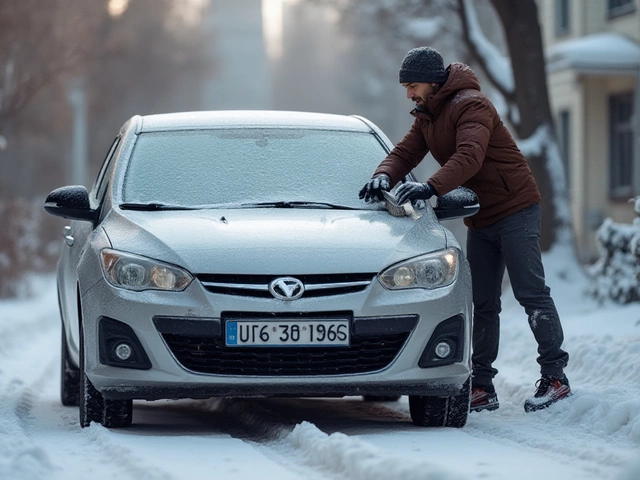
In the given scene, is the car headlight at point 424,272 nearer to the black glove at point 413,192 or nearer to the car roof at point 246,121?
the black glove at point 413,192

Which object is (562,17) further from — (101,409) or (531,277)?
(101,409)

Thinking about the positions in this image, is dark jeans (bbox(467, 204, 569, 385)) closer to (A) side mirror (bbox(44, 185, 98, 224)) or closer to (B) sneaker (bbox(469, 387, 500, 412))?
(B) sneaker (bbox(469, 387, 500, 412))

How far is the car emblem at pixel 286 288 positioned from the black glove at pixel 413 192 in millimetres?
867

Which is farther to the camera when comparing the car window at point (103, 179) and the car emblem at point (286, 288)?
the car window at point (103, 179)

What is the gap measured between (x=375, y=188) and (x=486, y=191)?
2.47ft

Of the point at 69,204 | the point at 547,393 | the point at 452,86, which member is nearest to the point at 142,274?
the point at 69,204

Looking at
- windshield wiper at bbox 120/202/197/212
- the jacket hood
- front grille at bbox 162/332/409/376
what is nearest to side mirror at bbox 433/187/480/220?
the jacket hood

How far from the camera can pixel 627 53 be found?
79.7ft

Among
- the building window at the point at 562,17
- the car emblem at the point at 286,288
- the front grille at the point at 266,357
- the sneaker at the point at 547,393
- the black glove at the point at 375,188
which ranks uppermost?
the black glove at the point at 375,188

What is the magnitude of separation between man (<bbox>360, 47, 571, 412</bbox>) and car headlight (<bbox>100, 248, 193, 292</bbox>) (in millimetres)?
1269

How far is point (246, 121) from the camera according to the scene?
25.9 feet

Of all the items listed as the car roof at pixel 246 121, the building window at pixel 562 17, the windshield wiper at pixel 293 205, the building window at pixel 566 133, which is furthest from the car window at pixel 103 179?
the building window at pixel 562 17

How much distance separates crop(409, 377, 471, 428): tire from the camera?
22.0ft

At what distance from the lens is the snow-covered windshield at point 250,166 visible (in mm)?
7121
